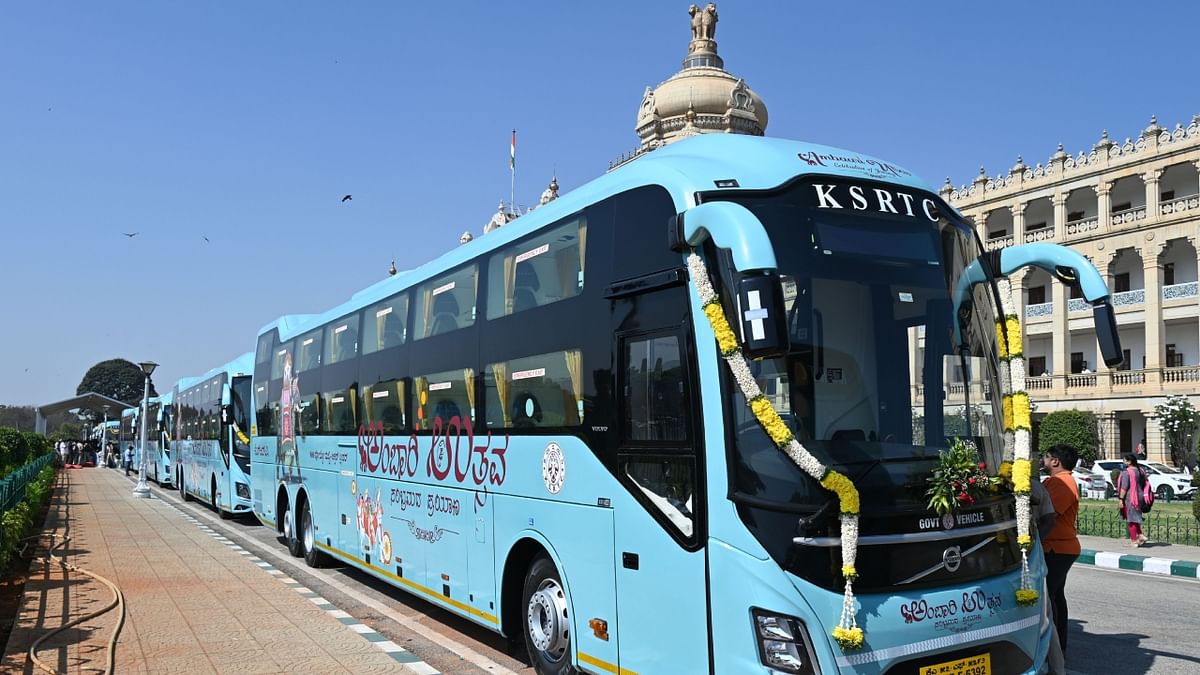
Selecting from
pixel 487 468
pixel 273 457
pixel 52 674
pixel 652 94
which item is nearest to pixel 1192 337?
pixel 652 94

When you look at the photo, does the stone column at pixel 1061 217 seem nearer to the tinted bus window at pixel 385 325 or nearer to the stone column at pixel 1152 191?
the stone column at pixel 1152 191

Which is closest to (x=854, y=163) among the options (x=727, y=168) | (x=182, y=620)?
(x=727, y=168)

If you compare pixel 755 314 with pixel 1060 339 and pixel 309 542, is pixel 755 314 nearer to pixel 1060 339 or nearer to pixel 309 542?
pixel 309 542

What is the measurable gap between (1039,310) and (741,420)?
48903 millimetres

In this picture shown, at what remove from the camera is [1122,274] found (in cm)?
4675

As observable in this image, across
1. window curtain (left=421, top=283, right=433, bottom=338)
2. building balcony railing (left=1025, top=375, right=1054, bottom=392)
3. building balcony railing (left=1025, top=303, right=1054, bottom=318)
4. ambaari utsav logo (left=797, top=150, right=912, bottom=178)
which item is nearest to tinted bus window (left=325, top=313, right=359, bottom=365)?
window curtain (left=421, top=283, right=433, bottom=338)

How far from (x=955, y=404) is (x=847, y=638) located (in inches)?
63.9

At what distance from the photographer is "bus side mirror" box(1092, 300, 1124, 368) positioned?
5.76 meters

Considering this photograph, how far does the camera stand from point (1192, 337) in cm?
4300

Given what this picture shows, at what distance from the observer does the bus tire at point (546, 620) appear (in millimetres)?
6941

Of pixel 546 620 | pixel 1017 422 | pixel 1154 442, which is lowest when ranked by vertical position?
pixel 1154 442

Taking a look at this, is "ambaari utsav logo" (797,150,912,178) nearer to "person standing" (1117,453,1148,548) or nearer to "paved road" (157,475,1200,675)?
"paved road" (157,475,1200,675)

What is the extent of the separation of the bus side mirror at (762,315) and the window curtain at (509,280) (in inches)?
131

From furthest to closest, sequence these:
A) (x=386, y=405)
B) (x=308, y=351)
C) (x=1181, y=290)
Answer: (x=1181, y=290) → (x=308, y=351) → (x=386, y=405)
